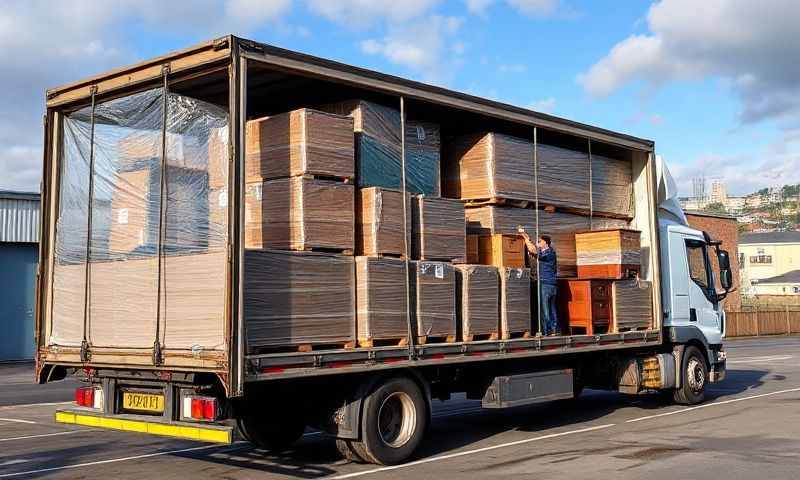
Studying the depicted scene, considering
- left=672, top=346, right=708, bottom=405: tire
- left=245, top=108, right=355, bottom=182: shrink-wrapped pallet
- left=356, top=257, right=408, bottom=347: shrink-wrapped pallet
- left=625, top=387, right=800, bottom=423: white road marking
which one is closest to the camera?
left=245, top=108, right=355, bottom=182: shrink-wrapped pallet

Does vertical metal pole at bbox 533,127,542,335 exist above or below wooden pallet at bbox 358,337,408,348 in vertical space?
above

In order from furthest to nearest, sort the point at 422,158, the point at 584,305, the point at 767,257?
1. the point at 767,257
2. the point at 584,305
3. the point at 422,158

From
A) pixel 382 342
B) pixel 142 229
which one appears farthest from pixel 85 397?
pixel 382 342

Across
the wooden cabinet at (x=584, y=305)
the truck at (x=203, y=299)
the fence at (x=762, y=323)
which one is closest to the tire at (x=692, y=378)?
the wooden cabinet at (x=584, y=305)

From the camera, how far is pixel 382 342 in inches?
323

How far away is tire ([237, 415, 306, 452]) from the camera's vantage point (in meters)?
8.98

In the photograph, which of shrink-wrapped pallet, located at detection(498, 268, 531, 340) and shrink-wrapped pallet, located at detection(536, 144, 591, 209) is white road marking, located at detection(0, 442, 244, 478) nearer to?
shrink-wrapped pallet, located at detection(498, 268, 531, 340)

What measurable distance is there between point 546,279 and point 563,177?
1805 mm

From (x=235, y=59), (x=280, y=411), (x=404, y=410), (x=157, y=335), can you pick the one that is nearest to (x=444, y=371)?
(x=404, y=410)

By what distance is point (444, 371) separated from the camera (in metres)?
9.12

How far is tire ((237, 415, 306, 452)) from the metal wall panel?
19035 millimetres

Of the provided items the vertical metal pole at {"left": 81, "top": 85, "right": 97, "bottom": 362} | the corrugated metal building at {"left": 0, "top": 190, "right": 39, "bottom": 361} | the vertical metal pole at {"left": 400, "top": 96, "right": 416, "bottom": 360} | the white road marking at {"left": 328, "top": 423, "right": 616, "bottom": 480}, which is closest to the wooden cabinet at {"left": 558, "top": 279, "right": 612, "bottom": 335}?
the white road marking at {"left": 328, "top": 423, "right": 616, "bottom": 480}

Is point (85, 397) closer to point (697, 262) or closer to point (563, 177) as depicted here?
point (563, 177)

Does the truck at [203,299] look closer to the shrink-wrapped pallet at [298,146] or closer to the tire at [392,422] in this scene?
the tire at [392,422]
